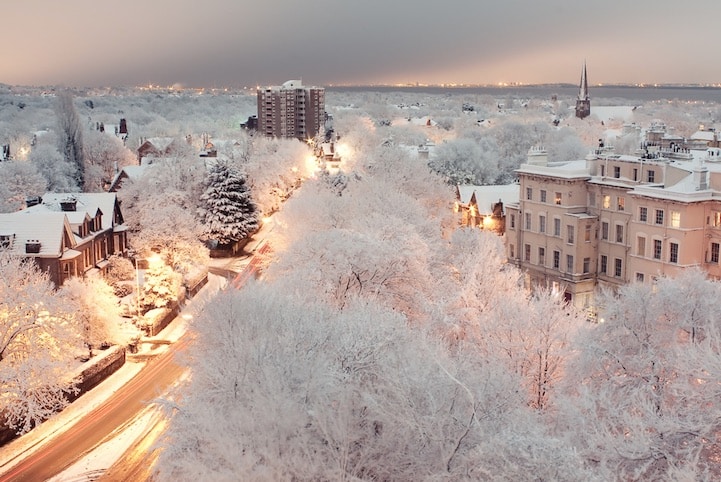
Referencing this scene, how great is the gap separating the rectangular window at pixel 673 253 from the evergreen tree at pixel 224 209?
33472mm

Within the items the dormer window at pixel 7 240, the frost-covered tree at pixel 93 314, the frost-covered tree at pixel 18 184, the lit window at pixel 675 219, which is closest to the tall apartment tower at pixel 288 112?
the frost-covered tree at pixel 18 184

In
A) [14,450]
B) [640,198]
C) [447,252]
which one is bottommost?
[14,450]

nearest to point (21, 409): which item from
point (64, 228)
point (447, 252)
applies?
point (64, 228)

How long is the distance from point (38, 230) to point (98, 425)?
53.8ft

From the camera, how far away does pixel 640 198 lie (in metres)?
45.9

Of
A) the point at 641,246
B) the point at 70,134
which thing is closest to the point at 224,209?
the point at 70,134

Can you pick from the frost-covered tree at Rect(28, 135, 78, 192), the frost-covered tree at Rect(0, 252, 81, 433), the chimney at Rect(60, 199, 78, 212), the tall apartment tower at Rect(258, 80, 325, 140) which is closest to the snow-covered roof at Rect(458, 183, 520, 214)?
the chimney at Rect(60, 199, 78, 212)

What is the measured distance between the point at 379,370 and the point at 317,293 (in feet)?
41.8

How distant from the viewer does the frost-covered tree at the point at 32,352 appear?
31609 mm

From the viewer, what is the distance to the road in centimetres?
2911

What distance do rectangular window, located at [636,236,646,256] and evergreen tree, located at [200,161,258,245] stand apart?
103 feet

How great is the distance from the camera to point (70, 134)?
8888 centimetres

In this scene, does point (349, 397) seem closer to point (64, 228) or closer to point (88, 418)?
point (88, 418)

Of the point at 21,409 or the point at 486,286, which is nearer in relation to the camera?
the point at 21,409
